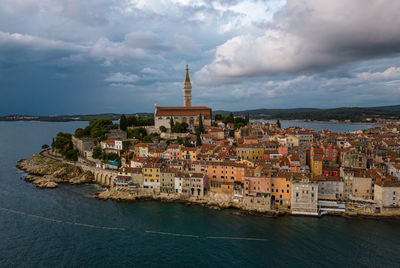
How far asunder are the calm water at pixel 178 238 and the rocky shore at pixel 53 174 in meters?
7.66

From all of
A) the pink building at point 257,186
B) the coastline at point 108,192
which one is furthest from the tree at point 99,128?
the pink building at point 257,186

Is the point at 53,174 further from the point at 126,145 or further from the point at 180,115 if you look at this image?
the point at 180,115

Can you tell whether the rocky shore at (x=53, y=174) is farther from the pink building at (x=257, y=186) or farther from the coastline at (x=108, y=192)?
the pink building at (x=257, y=186)

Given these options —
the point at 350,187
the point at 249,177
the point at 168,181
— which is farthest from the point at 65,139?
the point at 350,187

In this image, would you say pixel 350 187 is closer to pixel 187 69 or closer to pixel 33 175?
pixel 33 175

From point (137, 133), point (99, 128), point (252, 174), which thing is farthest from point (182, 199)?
point (99, 128)

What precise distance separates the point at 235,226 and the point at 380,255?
10448 mm

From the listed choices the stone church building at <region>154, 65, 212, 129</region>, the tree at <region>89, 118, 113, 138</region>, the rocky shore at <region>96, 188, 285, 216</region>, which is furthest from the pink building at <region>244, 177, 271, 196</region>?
the tree at <region>89, 118, 113, 138</region>

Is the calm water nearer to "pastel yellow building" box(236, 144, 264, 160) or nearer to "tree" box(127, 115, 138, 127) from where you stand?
"pastel yellow building" box(236, 144, 264, 160)

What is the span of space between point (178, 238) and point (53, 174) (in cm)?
2542

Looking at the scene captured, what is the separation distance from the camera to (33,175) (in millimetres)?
39062

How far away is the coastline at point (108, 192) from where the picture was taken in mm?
24525

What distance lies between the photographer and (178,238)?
69.5 ft

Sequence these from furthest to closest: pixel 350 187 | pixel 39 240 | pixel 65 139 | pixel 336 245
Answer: pixel 65 139
pixel 350 187
pixel 39 240
pixel 336 245
